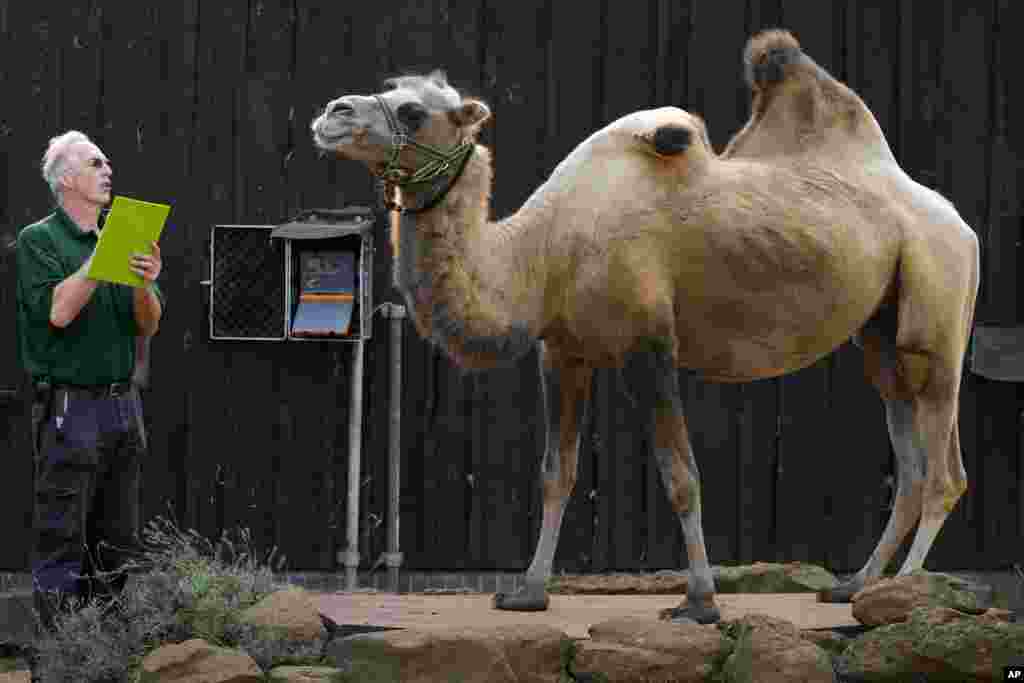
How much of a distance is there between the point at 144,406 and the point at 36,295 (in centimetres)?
316

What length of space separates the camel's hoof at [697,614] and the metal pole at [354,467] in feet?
9.62

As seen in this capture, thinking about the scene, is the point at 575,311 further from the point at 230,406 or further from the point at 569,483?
the point at 230,406

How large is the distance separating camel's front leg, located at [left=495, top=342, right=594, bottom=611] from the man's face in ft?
5.61

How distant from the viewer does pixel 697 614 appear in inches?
220

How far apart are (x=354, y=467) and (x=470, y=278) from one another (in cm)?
313

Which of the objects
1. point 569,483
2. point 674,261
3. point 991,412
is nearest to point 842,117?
point 674,261

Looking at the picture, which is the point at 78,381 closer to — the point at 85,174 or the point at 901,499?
the point at 85,174

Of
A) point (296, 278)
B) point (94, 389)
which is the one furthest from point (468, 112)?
point (296, 278)

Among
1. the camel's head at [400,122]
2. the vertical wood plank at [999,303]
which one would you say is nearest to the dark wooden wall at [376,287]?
the vertical wood plank at [999,303]

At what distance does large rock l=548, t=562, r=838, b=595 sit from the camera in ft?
24.0

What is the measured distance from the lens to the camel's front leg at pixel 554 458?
19.4ft

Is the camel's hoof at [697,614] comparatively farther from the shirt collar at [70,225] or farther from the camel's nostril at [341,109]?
the shirt collar at [70,225]

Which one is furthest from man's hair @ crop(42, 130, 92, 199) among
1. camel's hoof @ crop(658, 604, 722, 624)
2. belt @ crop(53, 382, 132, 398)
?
camel's hoof @ crop(658, 604, 722, 624)

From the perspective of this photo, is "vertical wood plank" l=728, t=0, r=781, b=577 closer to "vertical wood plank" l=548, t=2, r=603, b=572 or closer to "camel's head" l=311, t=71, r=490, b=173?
"vertical wood plank" l=548, t=2, r=603, b=572
